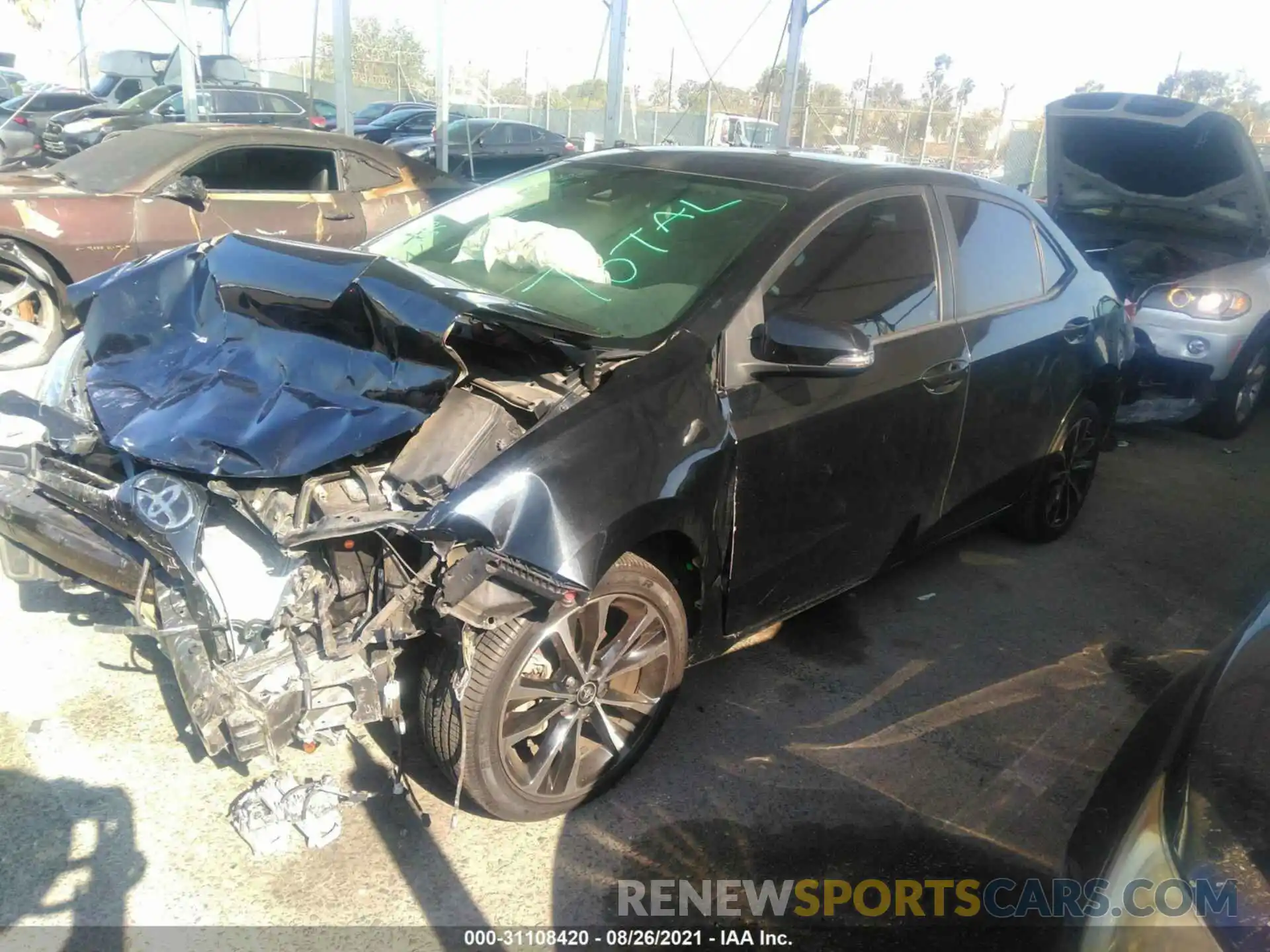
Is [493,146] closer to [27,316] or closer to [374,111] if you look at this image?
[374,111]

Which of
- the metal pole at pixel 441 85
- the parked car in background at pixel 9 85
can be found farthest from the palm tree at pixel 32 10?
the metal pole at pixel 441 85

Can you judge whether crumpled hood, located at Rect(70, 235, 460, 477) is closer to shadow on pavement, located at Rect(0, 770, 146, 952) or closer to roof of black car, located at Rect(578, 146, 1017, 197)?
shadow on pavement, located at Rect(0, 770, 146, 952)

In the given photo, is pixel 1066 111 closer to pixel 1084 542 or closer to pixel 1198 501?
pixel 1198 501

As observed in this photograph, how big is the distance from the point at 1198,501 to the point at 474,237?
4671 millimetres

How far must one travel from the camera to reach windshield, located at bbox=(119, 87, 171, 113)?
14.9 metres

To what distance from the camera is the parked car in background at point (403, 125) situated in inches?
674

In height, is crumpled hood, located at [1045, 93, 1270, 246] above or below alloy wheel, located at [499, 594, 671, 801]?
above

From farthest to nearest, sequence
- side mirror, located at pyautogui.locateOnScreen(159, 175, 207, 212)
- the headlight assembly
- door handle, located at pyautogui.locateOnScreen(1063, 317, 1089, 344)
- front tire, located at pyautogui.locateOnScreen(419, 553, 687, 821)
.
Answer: the headlight assembly, side mirror, located at pyautogui.locateOnScreen(159, 175, 207, 212), door handle, located at pyautogui.locateOnScreen(1063, 317, 1089, 344), front tire, located at pyautogui.locateOnScreen(419, 553, 687, 821)

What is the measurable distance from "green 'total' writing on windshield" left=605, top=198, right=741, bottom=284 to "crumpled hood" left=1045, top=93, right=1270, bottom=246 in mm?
4788

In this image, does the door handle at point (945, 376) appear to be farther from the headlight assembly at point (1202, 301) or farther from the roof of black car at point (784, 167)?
the headlight assembly at point (1202, 301)

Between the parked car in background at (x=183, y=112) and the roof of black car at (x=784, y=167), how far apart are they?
10.2 m

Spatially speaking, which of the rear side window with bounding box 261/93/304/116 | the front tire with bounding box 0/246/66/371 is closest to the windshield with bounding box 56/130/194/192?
the front tire with bounding box 0/246/66/371

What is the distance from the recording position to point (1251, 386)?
274 inches

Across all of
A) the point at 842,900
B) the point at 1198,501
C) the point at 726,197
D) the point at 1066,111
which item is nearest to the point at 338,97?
the point at 1066,111
